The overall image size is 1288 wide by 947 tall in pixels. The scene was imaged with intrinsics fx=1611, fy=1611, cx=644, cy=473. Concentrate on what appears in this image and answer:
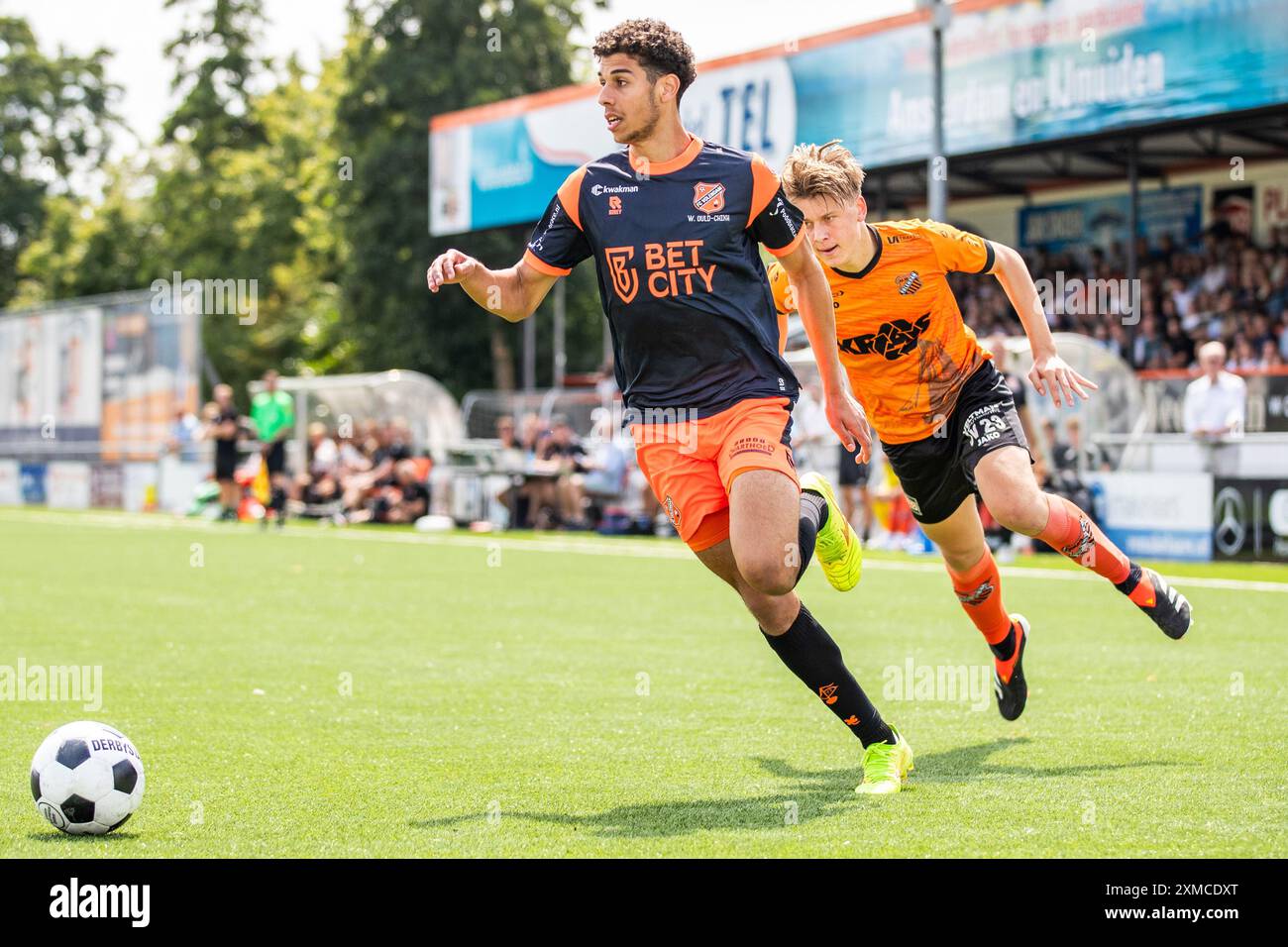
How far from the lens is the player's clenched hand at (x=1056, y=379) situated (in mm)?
6387

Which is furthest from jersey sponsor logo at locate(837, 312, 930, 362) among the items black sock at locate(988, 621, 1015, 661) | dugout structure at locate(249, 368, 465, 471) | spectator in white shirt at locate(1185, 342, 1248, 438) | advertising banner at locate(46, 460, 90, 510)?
advertising banner at locate(46, 460, 90, 510)

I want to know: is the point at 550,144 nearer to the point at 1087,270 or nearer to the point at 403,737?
the point at 1087,270

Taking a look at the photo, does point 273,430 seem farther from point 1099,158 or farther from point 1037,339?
point 1037,339

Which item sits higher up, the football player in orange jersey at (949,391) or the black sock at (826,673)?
the football player in orange jersey at (949,391)

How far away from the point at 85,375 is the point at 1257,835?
32.7m

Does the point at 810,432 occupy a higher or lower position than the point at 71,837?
higher

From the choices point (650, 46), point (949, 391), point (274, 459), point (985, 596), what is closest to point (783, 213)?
point (650, 46)

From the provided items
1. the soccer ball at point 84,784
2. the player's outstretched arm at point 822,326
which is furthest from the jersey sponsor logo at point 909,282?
the soccer ball at point 84,784

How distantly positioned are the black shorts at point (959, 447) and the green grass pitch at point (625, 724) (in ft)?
3.26

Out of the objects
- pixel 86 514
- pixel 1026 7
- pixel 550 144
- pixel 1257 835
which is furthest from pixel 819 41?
pixel 1257 835

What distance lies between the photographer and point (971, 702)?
763 centimetres

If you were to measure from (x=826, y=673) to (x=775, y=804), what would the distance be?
1.87 feet

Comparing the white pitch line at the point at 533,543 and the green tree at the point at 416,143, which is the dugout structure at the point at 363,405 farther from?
the green tree at the point at 416,143

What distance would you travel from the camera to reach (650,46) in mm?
5586
